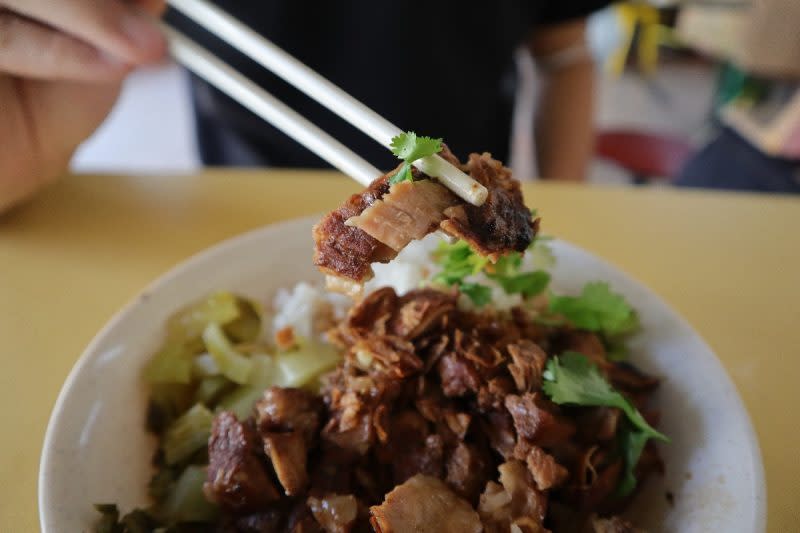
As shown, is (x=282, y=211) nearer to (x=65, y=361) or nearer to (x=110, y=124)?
(x=65, y=361)

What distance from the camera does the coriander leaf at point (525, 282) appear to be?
3.71 ft

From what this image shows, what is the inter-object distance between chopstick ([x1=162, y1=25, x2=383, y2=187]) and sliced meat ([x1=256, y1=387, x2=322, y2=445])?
14.4 inches

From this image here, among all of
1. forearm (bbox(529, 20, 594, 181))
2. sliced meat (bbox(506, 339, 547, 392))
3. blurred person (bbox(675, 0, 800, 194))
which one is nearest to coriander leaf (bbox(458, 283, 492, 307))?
sliced meat (bbox(506, 339, 547, 392))

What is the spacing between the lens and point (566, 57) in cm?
235

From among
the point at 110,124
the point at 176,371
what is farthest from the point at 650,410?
the point at 110,124

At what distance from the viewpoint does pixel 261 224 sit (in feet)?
5.19

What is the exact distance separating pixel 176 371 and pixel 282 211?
655 mm

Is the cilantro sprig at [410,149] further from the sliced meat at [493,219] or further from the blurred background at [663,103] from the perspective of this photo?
the blurred background at [663,103]

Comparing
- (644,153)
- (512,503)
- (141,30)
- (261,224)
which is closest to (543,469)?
(512,503)

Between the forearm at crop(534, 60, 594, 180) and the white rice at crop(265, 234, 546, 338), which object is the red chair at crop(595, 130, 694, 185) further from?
the white rice at crop(265, 234, 546, 338)

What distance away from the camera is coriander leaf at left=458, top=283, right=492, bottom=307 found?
1.08 metres

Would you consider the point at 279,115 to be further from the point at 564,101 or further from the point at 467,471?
the point at 564,101

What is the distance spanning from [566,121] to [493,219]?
183cm

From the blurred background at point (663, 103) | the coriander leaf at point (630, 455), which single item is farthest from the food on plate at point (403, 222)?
the blurred background at point (663, 103)
